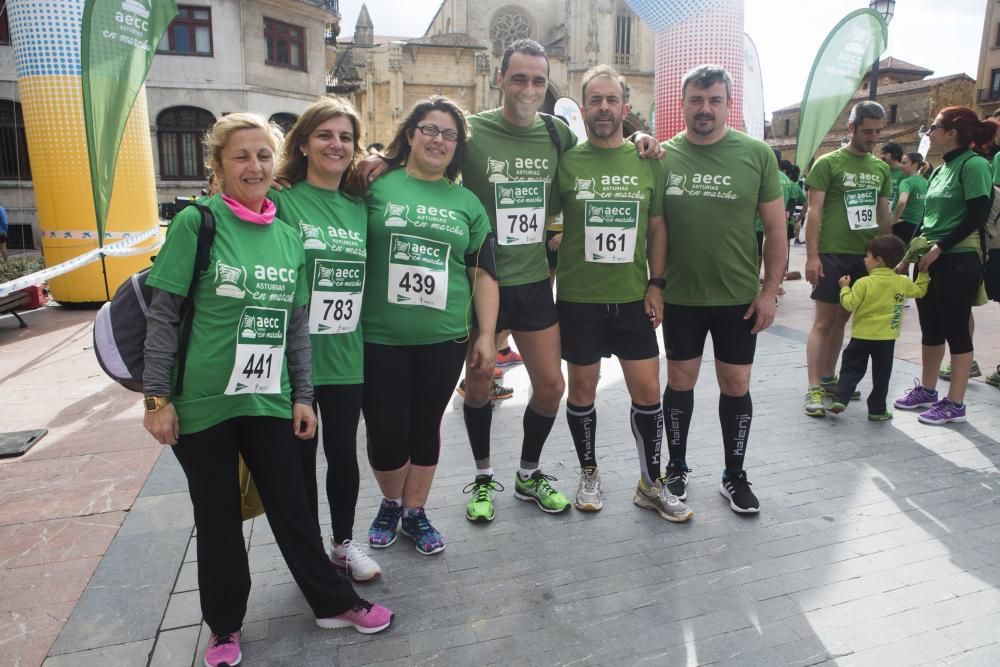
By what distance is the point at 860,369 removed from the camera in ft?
16.0

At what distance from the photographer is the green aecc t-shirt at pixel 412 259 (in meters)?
2.72

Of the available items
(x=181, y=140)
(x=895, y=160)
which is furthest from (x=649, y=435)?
(x=181, y=140)

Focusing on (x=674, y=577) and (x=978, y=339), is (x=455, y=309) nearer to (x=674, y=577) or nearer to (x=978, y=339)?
(x=674, y=577)

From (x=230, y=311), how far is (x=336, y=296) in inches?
18.7

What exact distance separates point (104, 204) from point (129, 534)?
2.84 m

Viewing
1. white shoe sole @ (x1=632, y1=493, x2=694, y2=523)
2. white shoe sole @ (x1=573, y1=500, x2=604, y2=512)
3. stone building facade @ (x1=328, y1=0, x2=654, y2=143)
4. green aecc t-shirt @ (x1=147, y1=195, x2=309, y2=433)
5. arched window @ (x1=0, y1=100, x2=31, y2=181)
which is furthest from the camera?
stone building facade @ (x1=328, y1=0, x2=654, y2=143)

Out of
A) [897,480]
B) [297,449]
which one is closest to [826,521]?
[897,480]

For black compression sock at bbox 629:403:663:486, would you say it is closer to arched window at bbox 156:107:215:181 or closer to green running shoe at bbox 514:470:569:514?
green running shoe at bbox 514:470:569:514

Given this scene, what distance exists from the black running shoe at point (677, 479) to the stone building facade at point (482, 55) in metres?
42.6

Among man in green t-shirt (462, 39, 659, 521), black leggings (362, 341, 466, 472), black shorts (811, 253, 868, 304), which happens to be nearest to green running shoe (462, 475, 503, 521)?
man in green t-shirt (462, 39, 659, 521)

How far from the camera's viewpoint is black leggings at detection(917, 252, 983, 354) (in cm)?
451

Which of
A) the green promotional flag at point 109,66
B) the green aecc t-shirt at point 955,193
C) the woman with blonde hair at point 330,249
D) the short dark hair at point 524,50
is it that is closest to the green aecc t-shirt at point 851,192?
the green aecc t-shirt at point 955,193

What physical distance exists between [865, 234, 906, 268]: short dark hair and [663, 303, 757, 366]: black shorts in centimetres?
194

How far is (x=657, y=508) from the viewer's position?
11.3ft
